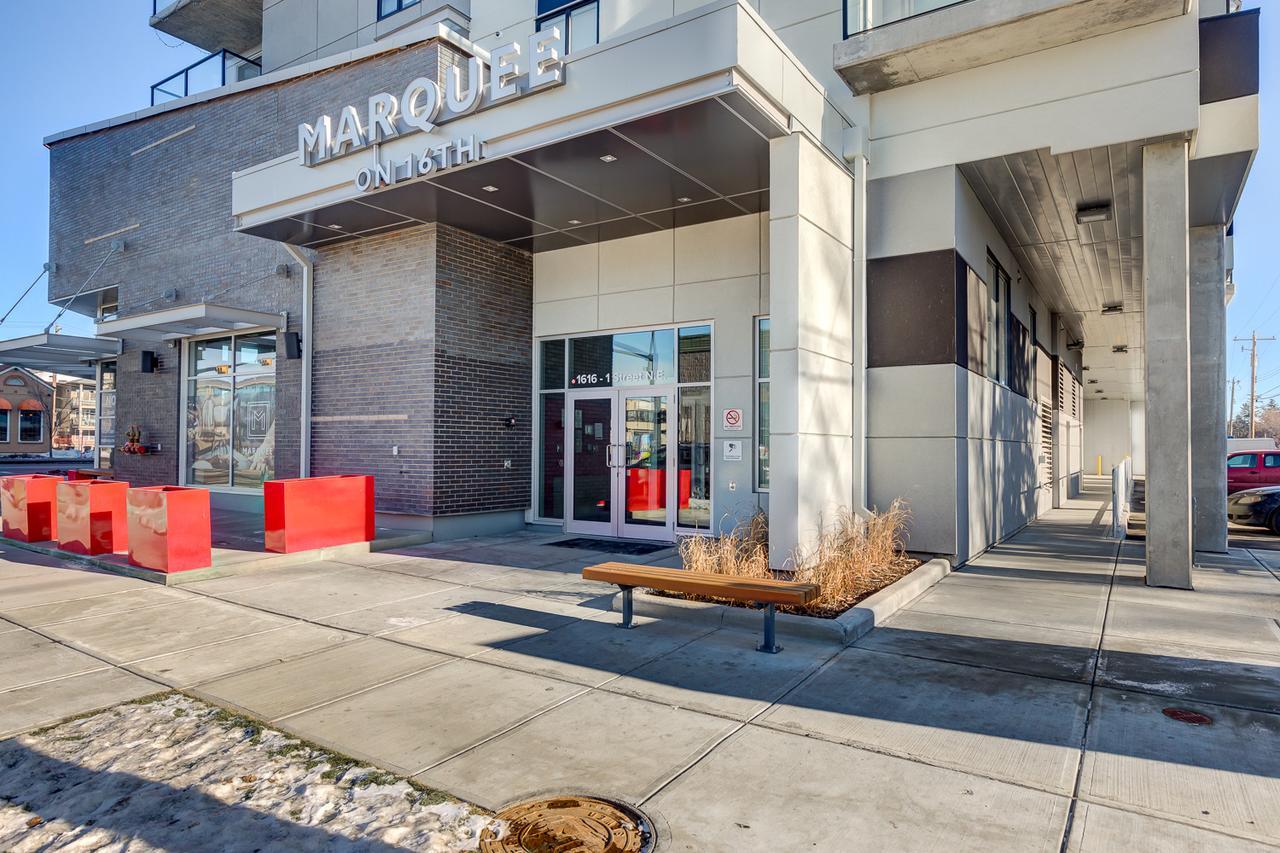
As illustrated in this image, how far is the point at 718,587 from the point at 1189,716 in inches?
122

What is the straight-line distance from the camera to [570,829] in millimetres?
3305

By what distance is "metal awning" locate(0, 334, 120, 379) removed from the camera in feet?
55.2

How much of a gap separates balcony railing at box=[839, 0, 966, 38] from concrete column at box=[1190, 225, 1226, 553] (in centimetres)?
596

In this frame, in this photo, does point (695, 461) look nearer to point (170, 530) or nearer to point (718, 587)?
point (718, 587)

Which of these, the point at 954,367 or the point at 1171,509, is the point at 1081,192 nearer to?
the point at 954,367

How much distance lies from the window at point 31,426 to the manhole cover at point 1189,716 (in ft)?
259

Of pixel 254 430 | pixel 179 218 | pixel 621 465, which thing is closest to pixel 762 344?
pixel 621 465

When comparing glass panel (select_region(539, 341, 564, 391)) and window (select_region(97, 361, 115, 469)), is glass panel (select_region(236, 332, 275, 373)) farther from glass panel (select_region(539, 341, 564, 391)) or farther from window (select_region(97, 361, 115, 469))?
window (select_region(97, 361, 115, 469))

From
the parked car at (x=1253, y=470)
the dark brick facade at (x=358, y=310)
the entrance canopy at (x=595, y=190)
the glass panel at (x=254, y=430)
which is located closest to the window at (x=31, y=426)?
the dark brick facade at (x=358, y=310)

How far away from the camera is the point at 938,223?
9641mm

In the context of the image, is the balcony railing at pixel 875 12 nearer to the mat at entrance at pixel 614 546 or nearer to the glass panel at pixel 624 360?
the glass panel at pixel 624 360

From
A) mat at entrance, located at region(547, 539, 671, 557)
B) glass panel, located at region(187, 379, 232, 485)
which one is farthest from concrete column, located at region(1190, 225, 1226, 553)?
glass panel, located at region(187, 379, 232, 485)

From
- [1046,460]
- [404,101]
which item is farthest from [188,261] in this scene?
[1046,460]

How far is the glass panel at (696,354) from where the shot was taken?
1181 cm
